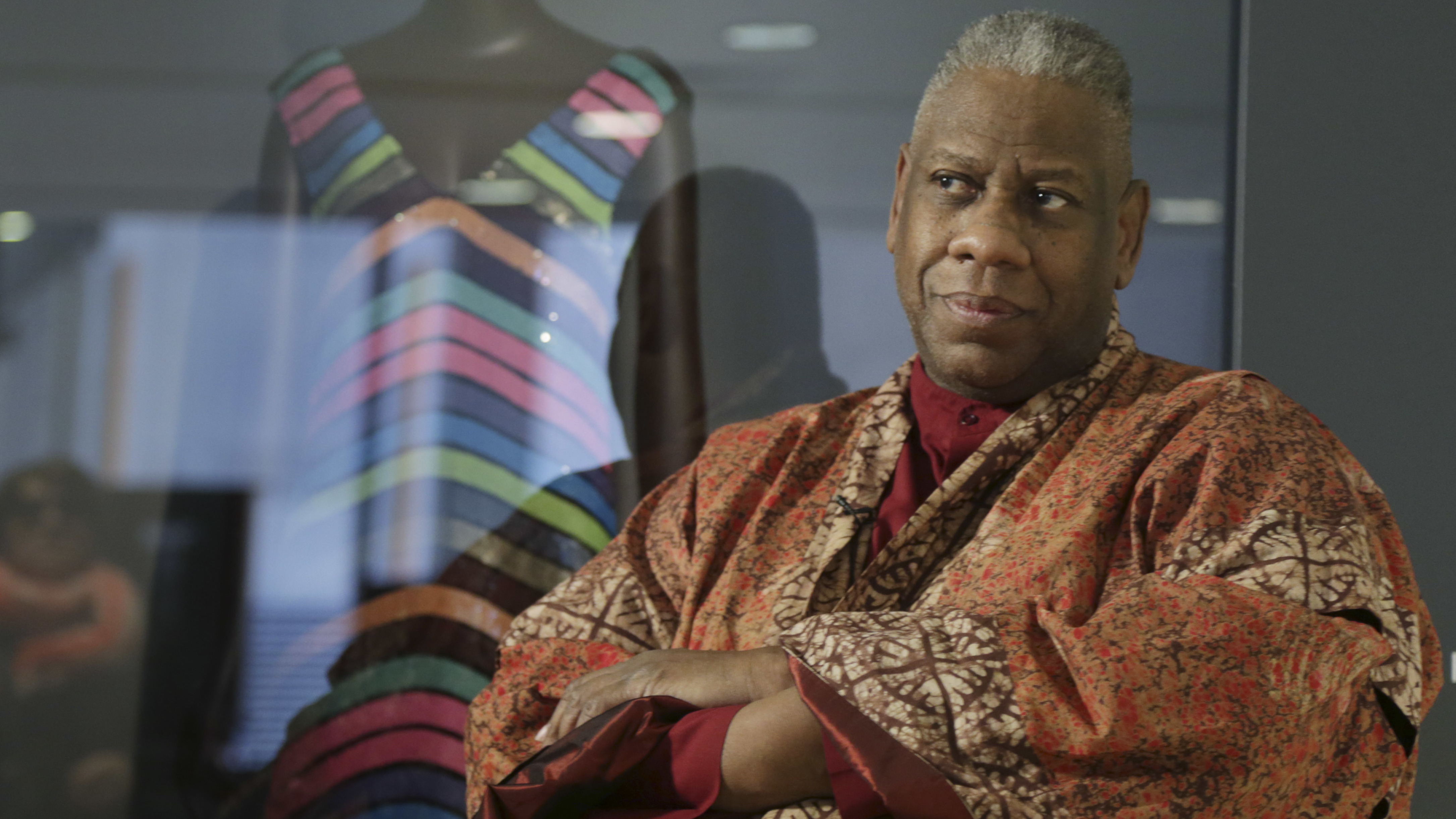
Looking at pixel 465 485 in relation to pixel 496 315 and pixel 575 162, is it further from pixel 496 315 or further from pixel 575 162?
pixel 575 162

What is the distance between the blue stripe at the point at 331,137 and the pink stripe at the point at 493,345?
1.01 ft

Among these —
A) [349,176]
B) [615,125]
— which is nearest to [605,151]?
[615,125]

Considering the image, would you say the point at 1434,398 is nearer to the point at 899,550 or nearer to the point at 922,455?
the point at 922,455

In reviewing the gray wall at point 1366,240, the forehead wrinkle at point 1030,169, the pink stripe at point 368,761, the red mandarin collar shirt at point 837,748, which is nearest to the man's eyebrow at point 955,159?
the forehead wrinkle at point 1030,169

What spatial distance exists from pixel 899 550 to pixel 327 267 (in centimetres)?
115

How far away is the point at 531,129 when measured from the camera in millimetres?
Result: 2244

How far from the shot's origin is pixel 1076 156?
1.64m

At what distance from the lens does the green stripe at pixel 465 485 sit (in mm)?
2195

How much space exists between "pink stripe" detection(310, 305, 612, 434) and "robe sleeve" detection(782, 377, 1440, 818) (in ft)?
2.93

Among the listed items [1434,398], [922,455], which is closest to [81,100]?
[922,455]

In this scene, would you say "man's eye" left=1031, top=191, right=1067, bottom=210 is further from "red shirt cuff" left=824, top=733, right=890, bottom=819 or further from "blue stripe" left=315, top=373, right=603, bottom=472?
"blue stripe" left=315, top=373, right=603, bottom=472

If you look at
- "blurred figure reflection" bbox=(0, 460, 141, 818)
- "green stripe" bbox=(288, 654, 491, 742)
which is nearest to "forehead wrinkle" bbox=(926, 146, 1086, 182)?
"green stripe" bbox=(288, 654, 491, 742)

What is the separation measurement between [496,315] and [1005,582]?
3.54 feet

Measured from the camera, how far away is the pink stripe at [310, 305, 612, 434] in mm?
2207
